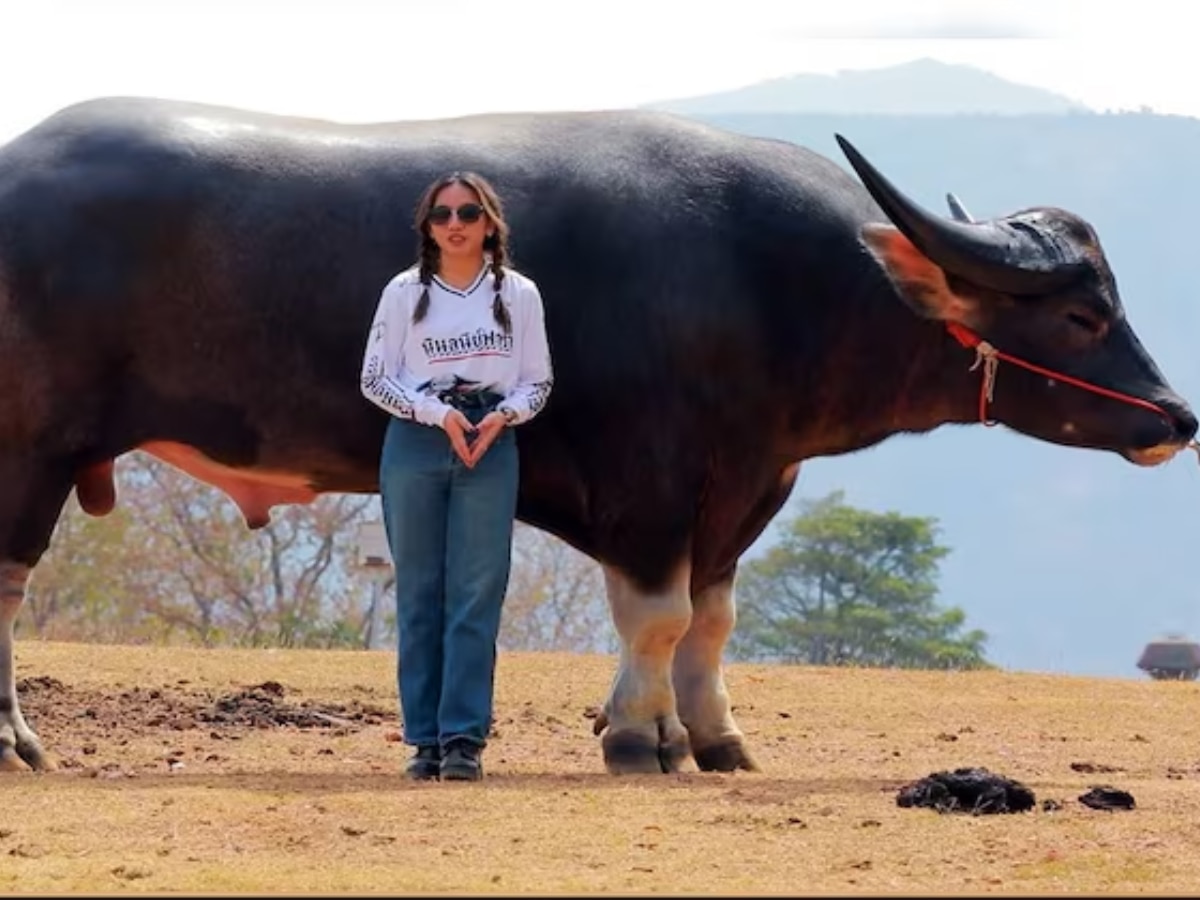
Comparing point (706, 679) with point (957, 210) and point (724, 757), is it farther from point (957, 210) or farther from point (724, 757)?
point (957, 210)

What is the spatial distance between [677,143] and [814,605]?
48.4m

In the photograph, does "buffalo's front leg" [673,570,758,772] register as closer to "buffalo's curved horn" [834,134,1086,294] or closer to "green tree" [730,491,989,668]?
"buffalo's curved horn" [834,134,1086,294]

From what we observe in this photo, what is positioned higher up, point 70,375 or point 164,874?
point 70,375

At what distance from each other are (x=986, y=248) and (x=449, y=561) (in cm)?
254

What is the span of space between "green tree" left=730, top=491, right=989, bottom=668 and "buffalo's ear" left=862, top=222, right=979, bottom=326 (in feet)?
143

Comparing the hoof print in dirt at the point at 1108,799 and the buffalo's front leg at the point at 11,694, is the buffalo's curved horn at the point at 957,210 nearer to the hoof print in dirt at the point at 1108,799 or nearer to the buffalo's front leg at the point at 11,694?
the hoof print in dirt at the point at 1108,799

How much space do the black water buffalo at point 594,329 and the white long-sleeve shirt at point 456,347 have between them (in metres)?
0.62

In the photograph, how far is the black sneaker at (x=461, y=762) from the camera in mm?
11000

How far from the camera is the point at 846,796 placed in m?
10.4

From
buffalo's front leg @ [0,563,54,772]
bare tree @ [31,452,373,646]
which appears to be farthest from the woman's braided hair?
bare tree @ [31,452,373,646]

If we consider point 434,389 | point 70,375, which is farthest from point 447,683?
point 70,375

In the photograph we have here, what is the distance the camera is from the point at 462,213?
10984 mm

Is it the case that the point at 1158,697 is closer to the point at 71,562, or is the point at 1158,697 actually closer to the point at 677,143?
the point at 677,143

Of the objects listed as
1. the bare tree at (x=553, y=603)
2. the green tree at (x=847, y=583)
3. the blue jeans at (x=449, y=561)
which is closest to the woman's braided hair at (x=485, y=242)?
the blue jeans at (x=449, y=561)
